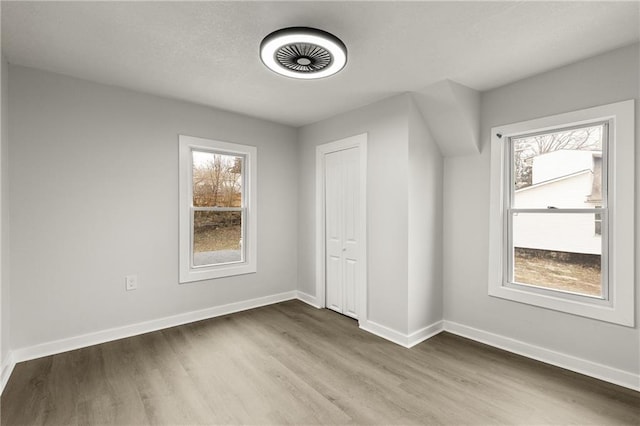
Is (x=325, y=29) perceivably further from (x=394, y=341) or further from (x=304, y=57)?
(x=394, y=341)

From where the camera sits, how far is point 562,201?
2.62 m

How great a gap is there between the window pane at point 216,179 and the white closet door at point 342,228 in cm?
116

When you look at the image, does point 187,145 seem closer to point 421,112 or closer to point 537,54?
point 421,112

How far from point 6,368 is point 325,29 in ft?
11.0

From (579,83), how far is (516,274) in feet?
5.57

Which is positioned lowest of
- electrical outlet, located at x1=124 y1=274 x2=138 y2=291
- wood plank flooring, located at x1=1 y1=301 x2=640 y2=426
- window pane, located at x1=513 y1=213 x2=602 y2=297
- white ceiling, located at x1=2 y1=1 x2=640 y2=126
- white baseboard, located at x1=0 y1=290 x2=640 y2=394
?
wood plank flooring, located at x1=1 y1=301 x2=640 y2=426

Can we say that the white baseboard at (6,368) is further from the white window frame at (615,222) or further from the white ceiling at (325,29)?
the white window frame at (615,222)

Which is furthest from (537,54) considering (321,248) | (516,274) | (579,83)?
(321,248)

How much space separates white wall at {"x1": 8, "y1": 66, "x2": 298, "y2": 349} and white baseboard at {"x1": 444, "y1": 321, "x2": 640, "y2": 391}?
2.77m

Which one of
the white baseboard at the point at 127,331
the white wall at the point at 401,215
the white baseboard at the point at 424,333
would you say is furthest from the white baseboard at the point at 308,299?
the white baseboard at the point at 424,333

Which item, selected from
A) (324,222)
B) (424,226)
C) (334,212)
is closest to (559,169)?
(424,226)

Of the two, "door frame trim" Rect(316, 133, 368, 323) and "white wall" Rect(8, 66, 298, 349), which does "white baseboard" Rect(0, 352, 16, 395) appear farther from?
"door frame trim" Rect(316, 133, 368, 323)

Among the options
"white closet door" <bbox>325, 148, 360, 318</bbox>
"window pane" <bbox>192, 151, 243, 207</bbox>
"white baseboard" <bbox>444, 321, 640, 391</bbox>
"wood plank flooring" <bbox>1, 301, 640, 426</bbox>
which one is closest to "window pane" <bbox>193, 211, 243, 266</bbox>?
"window pane" <bbox>192, 151, 243, 207</bbox>

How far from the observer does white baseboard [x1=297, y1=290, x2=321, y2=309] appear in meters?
4.08
